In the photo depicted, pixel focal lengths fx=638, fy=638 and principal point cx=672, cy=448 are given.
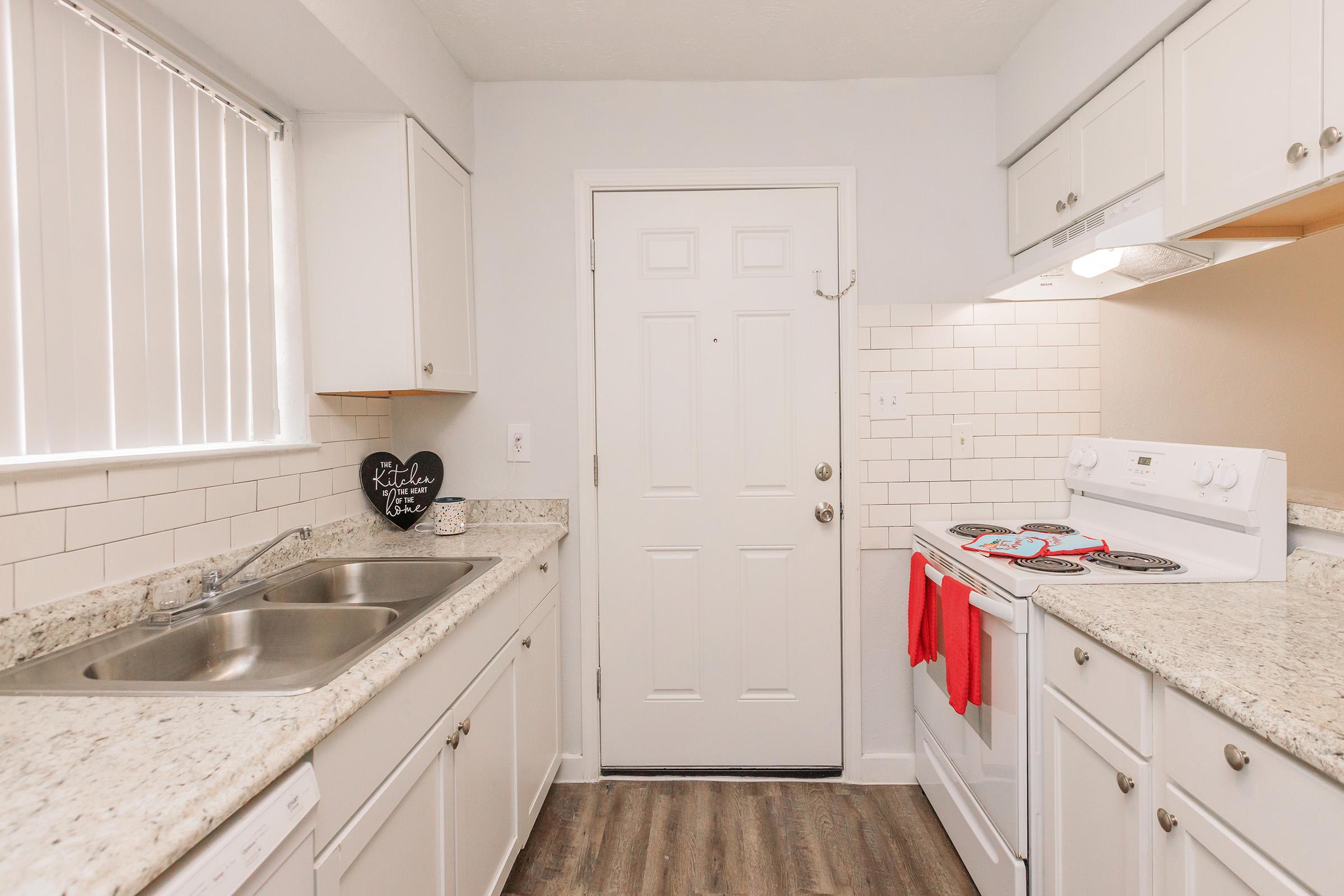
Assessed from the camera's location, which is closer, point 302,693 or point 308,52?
point 302,693

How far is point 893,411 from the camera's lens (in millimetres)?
2281

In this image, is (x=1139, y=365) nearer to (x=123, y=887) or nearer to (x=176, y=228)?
(x=123, y=887)

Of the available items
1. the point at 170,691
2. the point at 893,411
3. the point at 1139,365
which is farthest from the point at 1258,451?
the point at 170,691

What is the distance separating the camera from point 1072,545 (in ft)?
5.77

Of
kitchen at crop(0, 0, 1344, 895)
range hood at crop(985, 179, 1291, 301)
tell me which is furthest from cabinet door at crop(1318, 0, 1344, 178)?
range hood at crop(985, 179, 1291, 301)

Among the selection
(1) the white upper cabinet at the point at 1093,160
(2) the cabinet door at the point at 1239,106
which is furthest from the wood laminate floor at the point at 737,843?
(1) the white upper cabinet at the point at 1093,160

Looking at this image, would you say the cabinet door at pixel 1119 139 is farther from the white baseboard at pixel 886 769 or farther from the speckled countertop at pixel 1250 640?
the white baseboard at pixel 886 769

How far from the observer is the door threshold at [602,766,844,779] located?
2.31 metres

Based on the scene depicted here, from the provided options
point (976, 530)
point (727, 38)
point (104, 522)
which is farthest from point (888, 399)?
point (104, 522)

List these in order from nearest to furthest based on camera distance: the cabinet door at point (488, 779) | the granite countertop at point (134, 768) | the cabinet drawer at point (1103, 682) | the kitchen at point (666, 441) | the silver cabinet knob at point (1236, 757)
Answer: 1. the granite countertop at point (134, 768)
2. the silver cabinet knob at point (1236, 757)
3. the kitchen at point (666, 441)
4. the cabinet drawer at point (1103, 682)
5. the cabinet door at point (488, 779)

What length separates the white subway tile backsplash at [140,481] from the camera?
126cm

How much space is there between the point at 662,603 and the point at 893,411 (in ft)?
3.55

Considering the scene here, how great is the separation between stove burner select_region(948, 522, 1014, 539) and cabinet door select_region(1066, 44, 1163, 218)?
97 centimetres

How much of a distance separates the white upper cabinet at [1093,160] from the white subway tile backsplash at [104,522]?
243 cm
